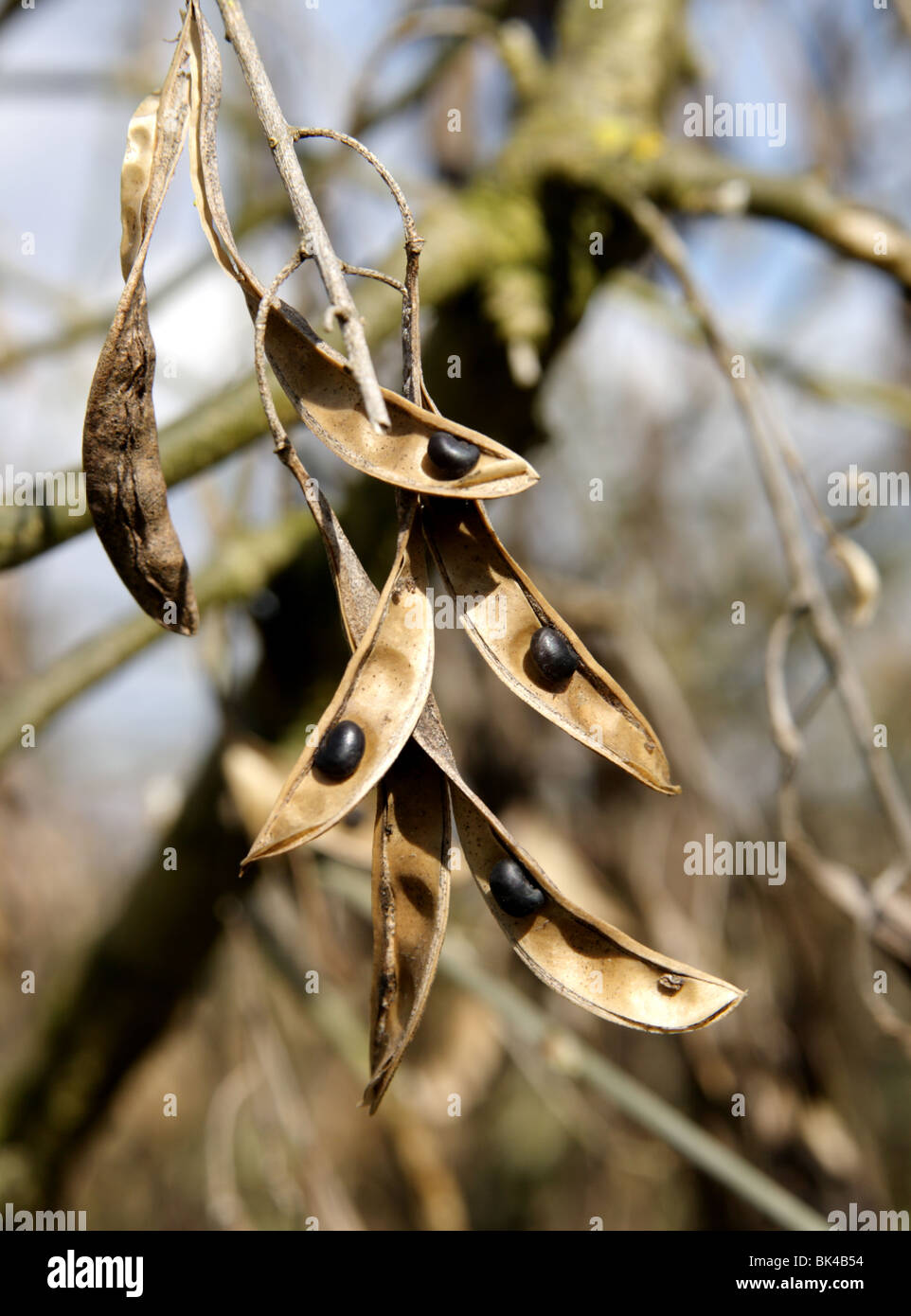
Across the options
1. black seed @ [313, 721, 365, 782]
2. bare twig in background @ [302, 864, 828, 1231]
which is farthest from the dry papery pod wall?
bare twig in background @ [302, 864, 828, 1231]

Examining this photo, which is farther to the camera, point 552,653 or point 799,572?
point 799,572

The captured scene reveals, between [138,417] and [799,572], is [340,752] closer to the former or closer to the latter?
[138,417]

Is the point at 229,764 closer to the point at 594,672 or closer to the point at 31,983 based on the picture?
the point at 31,983

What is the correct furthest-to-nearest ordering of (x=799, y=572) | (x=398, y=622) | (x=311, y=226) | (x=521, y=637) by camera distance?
(x=799, y=572) → (x=521, y=637) → (x=398, y=622) → (x=311, y=226)

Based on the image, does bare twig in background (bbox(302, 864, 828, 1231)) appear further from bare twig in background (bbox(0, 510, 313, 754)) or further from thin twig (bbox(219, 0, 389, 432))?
thin twig (bbox(219, 0, 389, 432))

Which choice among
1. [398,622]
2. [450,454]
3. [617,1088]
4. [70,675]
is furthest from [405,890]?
[617,1088]

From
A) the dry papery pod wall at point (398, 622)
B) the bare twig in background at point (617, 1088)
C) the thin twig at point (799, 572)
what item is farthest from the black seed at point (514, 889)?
the bare twig in background at point (617, 1088)
